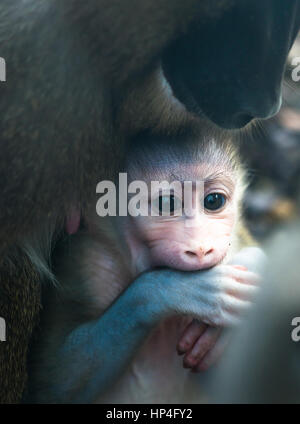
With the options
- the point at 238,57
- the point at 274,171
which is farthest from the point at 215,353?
the point at 274,171

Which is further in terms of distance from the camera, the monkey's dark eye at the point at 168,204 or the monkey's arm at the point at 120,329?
the monkey's dark eye at the point at 168,204

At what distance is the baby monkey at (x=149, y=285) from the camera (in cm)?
159

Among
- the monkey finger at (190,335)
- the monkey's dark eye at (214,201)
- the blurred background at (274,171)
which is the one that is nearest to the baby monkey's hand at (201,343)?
the monkey finger at (190,335)

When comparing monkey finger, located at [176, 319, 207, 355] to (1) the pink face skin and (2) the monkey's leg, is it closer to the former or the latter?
(1) the pink face skin

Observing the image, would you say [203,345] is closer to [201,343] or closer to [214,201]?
[201,343]

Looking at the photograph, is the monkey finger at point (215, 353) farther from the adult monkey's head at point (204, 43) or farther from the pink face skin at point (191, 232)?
the adult monkey's head at point (204, 43)

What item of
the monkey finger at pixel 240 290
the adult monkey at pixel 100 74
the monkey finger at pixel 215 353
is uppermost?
the adult monkey at pixel 100 74

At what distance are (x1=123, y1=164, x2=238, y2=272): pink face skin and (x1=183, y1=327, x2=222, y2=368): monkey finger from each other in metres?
0.15

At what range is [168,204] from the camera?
169cm

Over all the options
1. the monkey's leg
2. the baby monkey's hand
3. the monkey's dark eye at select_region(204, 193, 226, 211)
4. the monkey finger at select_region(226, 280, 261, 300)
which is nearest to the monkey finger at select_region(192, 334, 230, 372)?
the baby monkey's hand

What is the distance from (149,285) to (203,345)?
0.18m

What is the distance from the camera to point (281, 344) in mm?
1771

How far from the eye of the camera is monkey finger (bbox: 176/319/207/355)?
1610 mm
